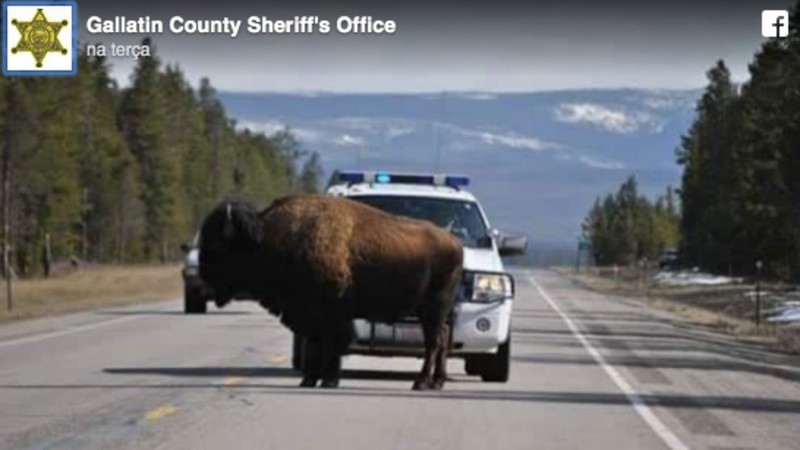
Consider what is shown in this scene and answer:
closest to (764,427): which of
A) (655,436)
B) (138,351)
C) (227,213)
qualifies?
(655,436)

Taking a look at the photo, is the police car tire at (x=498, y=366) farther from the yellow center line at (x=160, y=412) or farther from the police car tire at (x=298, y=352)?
the yellow center line at (x=160, y=412)

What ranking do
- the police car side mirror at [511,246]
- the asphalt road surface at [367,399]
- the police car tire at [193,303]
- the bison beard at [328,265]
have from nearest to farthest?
1. the asphalt road surface at [367,399]
2. the bison beard at [328,265]
3. the police car side mirror at [511,246]
4. the police car tire at [193,303]

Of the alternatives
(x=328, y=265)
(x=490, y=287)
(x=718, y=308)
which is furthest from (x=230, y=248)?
(x=718, y=308)

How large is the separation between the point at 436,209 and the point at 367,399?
3851 mm

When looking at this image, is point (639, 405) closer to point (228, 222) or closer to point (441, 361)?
point (441, 361)

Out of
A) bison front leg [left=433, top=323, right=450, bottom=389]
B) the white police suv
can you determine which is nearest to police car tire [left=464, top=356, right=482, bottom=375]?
the white police suv

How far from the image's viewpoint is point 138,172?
11238cm

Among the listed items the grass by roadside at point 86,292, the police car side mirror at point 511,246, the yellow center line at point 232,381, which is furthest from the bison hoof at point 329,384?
the grass by roadside at point 86,292

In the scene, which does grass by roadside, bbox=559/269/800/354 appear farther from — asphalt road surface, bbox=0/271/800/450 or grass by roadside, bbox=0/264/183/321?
grass by roadside, bbox=0/264/183/321

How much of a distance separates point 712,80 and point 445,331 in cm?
9002

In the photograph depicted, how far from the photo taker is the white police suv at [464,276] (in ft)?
63.7

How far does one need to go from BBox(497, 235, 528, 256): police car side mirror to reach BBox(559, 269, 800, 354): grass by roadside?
11.9m

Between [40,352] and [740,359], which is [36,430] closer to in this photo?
[40,352]

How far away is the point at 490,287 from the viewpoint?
19875 mm
